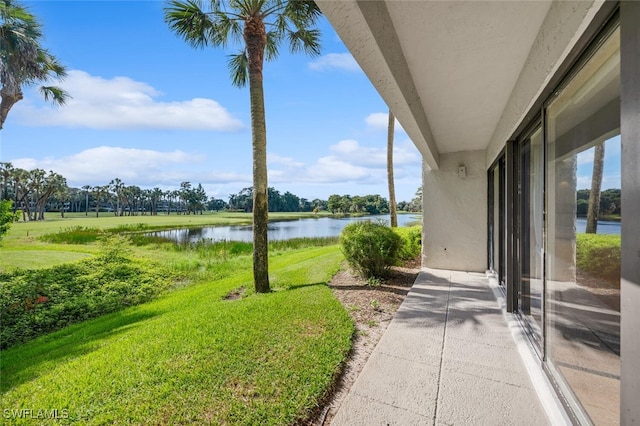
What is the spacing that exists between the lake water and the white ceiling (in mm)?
1271

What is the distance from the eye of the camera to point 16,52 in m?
8.38

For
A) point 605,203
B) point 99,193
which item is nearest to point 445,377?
point 605,203

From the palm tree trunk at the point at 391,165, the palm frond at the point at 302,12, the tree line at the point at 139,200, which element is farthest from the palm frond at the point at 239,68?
the tree line at the point at 139,200

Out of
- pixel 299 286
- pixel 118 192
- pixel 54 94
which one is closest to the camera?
pixel 299 286

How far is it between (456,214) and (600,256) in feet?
16.5

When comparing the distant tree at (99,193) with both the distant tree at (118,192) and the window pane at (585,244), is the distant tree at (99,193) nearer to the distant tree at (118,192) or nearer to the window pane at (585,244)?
the distant tree at (118,192)

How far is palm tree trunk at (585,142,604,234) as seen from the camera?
1358 mm

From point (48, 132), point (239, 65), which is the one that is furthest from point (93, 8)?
point (48, 132)

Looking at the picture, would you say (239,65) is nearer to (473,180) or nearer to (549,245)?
(473,180)

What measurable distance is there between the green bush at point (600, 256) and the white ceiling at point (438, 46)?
1372 millimetres

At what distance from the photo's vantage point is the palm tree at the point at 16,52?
8.26 metres

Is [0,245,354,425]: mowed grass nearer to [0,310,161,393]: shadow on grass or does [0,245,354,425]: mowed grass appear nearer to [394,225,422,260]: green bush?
[0,310,161,393]: shadow on grass

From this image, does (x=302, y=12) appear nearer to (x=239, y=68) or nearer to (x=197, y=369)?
(x=239, y=68)

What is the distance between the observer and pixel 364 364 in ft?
8.30
